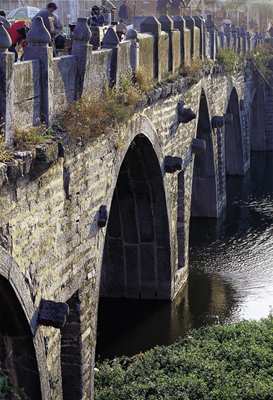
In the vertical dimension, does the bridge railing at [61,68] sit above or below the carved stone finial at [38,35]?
below

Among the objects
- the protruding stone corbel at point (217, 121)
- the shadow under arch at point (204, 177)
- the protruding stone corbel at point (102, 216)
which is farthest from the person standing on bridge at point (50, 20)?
the protruding stone corbel at point (217, 121)

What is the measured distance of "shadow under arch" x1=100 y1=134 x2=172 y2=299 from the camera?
1136 centimetres

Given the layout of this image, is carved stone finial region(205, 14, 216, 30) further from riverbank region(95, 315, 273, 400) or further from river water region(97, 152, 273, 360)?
riverbank region(95, 315, 273, 400)

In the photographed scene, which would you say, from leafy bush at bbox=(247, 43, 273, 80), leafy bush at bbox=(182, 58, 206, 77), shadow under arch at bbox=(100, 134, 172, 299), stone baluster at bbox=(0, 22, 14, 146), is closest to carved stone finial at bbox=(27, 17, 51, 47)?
stone baluster at bbox=(0, 22, 14, 146)

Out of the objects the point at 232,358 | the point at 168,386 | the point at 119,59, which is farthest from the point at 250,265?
the point at 119,59

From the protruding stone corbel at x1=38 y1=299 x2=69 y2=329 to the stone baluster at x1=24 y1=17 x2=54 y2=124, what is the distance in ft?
5.94

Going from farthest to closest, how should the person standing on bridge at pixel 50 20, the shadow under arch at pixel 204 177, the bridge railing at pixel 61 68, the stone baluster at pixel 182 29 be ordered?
the shadow under arch at pixel 204 177
the stone baluster at pixel 182 29
the person standing on bridge at pixel 50 20
the bridge railing at pixel 61 68

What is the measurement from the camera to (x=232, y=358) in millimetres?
9102

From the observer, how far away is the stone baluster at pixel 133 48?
360 inches

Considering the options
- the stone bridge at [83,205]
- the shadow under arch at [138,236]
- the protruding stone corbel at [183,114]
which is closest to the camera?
the stone bridge at [83,205]

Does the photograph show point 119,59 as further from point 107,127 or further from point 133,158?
point 133,158

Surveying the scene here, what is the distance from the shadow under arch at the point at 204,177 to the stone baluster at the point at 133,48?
638cm

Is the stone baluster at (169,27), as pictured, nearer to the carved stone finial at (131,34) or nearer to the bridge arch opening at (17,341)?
the carved stone finial at (131,34)

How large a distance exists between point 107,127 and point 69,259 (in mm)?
1705
